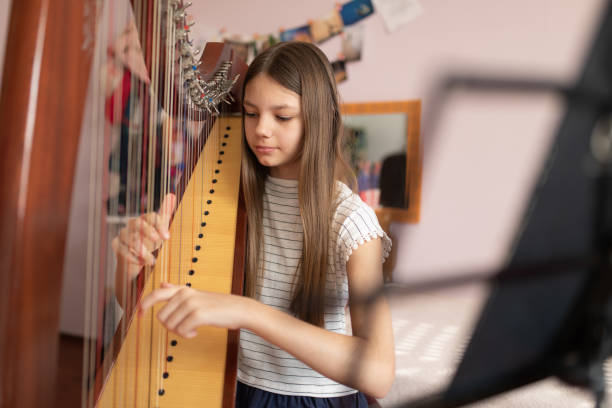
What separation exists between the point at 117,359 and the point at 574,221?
0.70 metres

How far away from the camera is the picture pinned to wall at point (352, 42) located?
2482 mm

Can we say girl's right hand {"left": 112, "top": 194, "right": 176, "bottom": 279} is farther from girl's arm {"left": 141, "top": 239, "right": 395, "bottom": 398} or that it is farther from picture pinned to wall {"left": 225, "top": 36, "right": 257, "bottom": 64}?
picture pinned to wall {"left": 225, "top": 36, "right": 257, "bottom": 64}

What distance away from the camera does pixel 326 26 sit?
2.53 metres

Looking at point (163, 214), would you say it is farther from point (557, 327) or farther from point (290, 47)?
point (557, 327)

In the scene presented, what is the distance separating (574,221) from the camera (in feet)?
1.00

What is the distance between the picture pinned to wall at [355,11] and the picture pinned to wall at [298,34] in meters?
0.21

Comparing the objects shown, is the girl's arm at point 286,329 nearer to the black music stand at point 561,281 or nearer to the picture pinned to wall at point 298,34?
the black music stand at point 561,281

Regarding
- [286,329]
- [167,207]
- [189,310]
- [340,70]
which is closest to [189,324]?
[189,310]

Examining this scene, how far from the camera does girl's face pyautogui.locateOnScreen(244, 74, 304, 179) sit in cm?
92

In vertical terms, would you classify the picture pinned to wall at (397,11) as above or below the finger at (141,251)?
above

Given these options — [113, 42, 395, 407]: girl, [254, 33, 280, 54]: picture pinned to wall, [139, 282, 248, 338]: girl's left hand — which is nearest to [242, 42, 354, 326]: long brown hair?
[113, 42, 395, 407]: girl

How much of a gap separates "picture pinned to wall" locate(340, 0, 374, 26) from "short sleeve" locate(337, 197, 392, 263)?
1.80m

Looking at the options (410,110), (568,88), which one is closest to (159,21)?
(568,88)

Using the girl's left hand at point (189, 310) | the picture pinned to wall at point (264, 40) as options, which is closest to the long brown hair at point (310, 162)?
the girl's left hand at point (189, 310)
